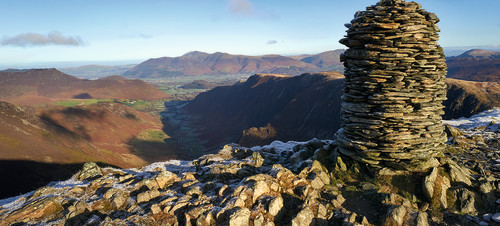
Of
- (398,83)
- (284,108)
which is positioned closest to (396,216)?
(398,83)

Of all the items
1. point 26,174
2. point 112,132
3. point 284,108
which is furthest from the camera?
point 284,108

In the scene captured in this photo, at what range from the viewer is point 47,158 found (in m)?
42.2

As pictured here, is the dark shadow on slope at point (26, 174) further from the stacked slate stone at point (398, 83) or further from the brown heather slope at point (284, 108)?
the brown heather slope at point (284, 108)

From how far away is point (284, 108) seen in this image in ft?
314

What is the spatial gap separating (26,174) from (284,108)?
7598 cm

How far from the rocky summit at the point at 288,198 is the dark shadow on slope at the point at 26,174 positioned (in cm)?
2184

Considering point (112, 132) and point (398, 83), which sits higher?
point (398, 83)

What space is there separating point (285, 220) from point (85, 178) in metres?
13.6

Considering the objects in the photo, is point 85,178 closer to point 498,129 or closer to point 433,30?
point 433,30

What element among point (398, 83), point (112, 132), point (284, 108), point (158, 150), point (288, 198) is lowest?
point (158, 150)

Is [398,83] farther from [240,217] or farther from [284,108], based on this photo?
[284,108]

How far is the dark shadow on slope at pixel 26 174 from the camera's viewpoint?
29.0 metres

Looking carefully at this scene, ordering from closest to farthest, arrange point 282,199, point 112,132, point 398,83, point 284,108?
point 282,199 → point 398,83 → point 112,132 → point 284,108

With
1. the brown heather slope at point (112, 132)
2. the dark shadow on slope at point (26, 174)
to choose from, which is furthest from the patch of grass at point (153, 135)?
the dark shadow on slope at point (26, 174)
